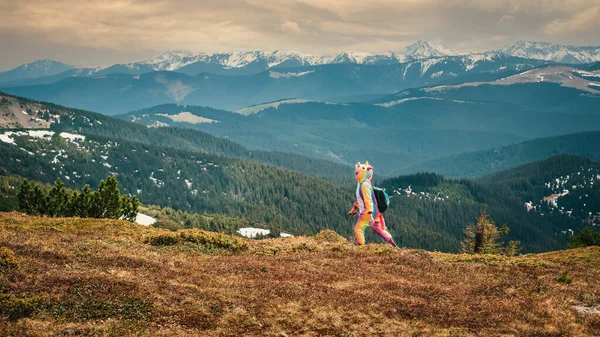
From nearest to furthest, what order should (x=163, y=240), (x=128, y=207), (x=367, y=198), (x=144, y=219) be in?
(x=163, y=240), (x=367, y=198), (x=128, y=207), (x=144, y=219)

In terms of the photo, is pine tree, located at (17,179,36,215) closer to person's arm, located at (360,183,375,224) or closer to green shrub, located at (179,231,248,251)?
green shrub, located at (179,231,248,251)

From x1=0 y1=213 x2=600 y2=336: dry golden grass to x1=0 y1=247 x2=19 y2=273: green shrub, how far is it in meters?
0.16

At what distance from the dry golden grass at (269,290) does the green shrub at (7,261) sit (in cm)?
16

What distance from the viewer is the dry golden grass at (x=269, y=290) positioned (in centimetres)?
2217

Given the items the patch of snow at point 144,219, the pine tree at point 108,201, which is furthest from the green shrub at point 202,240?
the patch of snow at point 144,219

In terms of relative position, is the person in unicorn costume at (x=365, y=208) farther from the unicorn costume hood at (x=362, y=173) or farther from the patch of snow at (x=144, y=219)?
the patch of snow at (x=144, y=219)

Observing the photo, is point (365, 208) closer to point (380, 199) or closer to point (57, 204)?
point (380, 199)

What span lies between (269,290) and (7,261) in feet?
46.4

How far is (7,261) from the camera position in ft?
82.9

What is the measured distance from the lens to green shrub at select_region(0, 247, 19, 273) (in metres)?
24.9

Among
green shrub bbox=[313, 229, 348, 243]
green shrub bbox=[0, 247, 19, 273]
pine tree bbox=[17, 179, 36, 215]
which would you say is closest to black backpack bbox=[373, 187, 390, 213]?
green shrub bbox=[313, 229, 348, 243]

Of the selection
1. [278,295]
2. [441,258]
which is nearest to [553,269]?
[441,258]

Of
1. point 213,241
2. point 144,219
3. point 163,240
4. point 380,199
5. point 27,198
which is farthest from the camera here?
point 144,219

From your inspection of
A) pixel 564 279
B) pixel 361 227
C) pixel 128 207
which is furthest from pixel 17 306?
pixel 128 207
